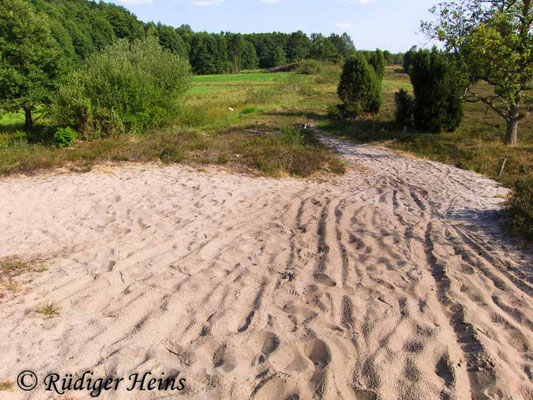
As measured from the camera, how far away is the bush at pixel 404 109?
604 inches

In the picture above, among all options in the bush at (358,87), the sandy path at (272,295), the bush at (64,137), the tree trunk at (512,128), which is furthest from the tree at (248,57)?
the sandy path at (272,295)

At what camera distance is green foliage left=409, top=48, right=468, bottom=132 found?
542 inches

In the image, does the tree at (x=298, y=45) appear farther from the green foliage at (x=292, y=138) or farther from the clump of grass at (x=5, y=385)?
the clump of grass at (x=5, y=385)

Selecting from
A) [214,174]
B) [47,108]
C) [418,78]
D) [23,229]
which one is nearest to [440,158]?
[418,78]

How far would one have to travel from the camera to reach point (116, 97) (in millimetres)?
13719

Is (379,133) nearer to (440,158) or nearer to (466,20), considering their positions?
(440,158)

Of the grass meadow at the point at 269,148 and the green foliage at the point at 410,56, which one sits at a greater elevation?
the green foliage at the point at 410,56

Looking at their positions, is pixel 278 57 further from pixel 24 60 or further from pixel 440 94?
pixel 440 94

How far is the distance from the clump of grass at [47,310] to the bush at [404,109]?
1520cm

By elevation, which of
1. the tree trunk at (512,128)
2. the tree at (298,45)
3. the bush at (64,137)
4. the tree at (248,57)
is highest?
the tree at (298,45)

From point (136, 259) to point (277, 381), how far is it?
2.97 meters

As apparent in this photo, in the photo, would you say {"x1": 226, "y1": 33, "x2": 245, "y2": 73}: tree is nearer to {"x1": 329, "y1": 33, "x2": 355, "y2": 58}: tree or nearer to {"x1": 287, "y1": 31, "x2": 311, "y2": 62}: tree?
{"x1": 287, "y1": 31, "x2": 311, "y2": 62}: tree

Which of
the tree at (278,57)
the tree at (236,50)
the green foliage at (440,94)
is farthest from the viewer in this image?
the tree at (278,57)

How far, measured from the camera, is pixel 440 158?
1171 centimetres
